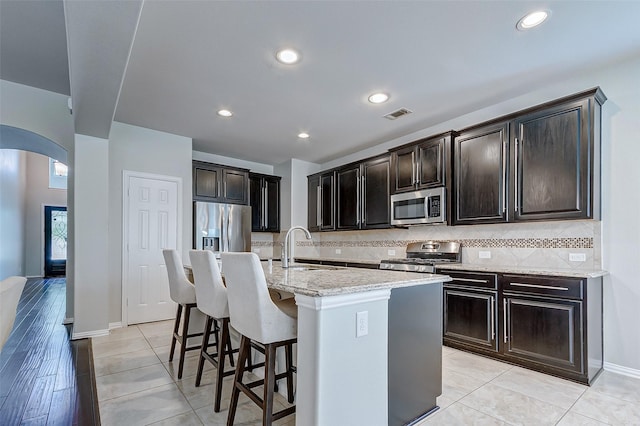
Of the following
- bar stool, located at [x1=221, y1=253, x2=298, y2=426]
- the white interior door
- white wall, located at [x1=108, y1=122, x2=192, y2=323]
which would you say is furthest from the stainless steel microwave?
the white interior door

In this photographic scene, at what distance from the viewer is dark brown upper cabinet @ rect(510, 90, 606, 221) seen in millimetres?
2750

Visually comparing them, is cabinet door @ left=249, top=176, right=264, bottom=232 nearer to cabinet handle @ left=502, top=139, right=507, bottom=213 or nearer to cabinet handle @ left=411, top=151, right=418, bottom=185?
cabinet handle @ left=411, top=151, right=418, bottom=185

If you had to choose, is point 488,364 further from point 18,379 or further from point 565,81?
point 18,379

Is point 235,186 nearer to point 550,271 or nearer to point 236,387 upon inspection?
point 236,387

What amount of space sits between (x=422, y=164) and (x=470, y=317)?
1832 mm

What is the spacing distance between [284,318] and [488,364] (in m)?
2.23

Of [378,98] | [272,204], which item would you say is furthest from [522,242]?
[272,204]

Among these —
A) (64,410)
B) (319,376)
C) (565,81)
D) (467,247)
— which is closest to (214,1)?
(319,376)

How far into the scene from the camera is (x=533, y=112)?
3072 millimetres

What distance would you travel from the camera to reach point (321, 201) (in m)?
5.78

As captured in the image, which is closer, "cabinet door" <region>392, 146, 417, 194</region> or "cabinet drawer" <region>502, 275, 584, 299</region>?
"cabinet drawer" <region>502, 275, 584, 299</region>

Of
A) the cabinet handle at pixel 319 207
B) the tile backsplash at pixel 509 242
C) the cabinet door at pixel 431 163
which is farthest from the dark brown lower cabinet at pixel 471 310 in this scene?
the cabinet handle at pixel 319 207

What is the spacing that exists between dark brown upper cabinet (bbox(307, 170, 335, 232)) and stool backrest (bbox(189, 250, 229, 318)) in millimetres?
3289

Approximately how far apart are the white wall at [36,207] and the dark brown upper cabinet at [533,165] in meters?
10.9
